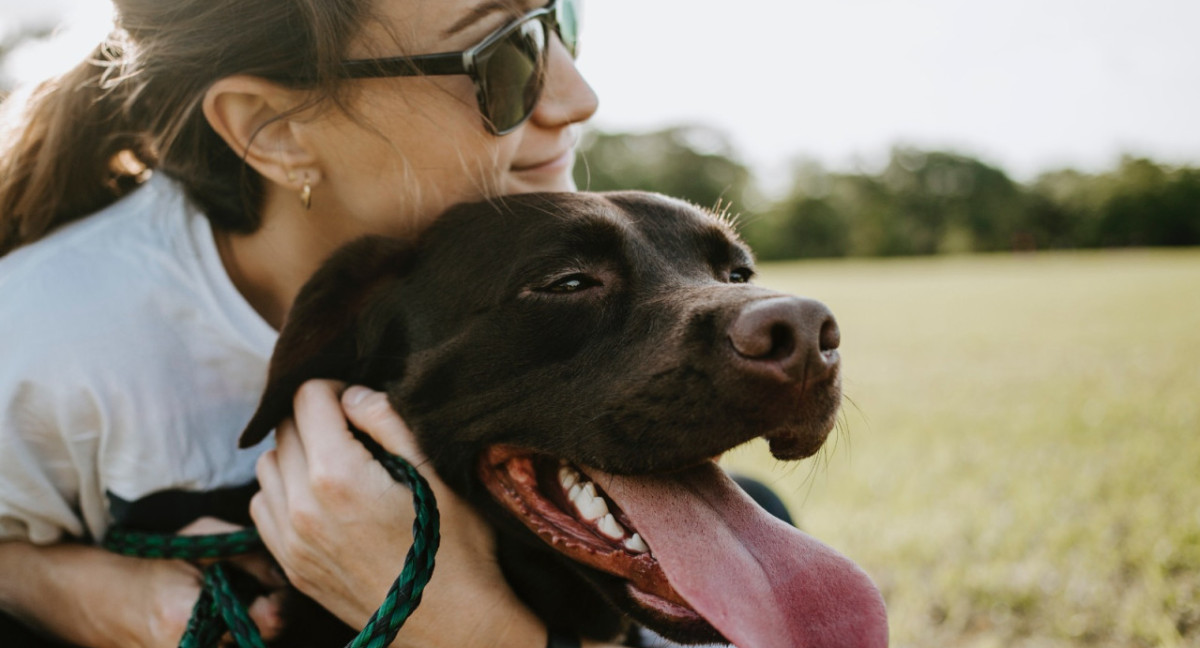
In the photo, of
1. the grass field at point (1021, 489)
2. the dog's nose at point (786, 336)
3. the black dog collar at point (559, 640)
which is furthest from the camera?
the grass field at point (1021, 489)

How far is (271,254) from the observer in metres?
2.78

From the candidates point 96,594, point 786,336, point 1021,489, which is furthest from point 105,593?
point 1021,489

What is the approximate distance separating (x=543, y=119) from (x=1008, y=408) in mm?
6582

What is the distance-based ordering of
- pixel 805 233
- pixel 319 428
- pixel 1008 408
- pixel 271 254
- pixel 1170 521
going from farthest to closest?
pixel 805 233
pixel 1008 408
pixel 1170 521
pixel 271 254
pixel 319 428

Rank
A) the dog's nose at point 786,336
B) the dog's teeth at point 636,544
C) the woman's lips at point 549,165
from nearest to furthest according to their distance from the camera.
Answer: the dog's nose at point 786,336 → the dog's teeth at point 636,544 → the woman's lips at point 549,165

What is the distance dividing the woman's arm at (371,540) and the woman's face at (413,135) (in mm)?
665

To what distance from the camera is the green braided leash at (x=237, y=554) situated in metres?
1.78

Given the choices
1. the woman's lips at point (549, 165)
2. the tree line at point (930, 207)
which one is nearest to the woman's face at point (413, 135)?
the woman's lips at point (549, 165)

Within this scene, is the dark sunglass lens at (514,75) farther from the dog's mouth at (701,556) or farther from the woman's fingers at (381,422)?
the dog's mouth at (701,556)

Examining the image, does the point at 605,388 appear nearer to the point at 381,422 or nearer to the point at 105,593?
the point at 381,422

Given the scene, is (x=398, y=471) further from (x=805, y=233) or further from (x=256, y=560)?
(x=805, y=233)

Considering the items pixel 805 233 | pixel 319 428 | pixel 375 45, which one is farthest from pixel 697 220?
pixel 805 233

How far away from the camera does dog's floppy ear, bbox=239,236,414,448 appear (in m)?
2.32

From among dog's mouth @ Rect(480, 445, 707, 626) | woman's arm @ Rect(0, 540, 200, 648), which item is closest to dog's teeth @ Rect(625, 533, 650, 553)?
dog's mouth @ Rect(480, 445, 707, 626)
